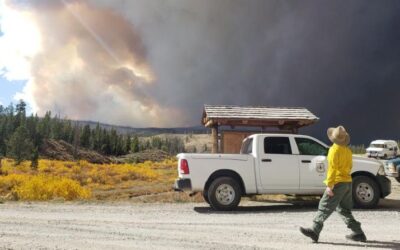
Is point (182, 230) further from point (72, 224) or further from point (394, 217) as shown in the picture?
point (394, 217)

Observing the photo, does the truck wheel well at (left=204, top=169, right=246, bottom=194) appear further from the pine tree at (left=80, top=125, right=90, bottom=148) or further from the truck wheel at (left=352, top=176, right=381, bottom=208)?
the pine tree at (left=80, top=125, right=90, bottom=148)

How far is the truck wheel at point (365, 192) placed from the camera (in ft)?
41.8

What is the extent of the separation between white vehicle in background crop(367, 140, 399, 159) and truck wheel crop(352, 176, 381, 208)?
41.6 metres

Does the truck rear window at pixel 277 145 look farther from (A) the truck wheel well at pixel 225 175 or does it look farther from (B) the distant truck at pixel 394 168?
(B) the distant truck at pixel 394 168

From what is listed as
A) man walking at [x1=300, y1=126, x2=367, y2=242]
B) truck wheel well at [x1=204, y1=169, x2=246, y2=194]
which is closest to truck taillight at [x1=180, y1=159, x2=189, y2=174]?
truck wheel well at [x1=204, y1=169, x2=246, y2=194]

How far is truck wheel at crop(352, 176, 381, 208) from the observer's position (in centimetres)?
1273

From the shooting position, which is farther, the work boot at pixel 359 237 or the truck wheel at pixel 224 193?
the truck wheel at pixel 224 193

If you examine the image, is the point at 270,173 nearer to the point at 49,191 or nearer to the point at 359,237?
the point at 359,237

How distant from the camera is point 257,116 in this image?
57.8 ft

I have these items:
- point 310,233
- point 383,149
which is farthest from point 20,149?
point 310,233

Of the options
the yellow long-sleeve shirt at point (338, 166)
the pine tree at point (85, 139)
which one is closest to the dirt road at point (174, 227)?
the yellow long-sleeve shirt at point (338, 166)

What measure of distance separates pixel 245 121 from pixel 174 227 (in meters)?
8.89

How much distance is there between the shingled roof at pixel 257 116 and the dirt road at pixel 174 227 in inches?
183

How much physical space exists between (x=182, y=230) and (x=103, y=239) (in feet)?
5.76
